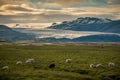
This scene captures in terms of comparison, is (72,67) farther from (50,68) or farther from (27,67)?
(27,67)

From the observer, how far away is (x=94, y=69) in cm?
5681

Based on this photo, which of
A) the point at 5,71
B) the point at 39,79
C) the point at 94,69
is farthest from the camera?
the point at 94,69

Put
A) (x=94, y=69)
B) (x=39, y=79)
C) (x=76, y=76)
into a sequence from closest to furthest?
1. (x=39, y=79)
2. (x=76, y=76)
3. (x=94, y=69)

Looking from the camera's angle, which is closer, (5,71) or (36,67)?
(5,71)

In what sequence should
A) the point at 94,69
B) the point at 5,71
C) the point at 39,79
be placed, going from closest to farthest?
the point at 39,79 → the point at 5,71 → the point at 94,69

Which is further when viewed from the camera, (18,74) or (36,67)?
(36,67)

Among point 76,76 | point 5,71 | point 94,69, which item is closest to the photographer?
point 76,76

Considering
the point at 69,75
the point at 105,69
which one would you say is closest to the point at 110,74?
the point at 105,69

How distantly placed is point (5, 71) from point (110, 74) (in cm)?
2224

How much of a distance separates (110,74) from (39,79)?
51.6 feet

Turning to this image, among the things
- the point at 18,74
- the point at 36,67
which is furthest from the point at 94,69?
the point at 18,74

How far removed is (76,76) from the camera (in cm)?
4988

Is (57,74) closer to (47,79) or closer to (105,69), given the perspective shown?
(47,79)

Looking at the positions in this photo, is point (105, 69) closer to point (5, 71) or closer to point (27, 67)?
point (27, 67)
